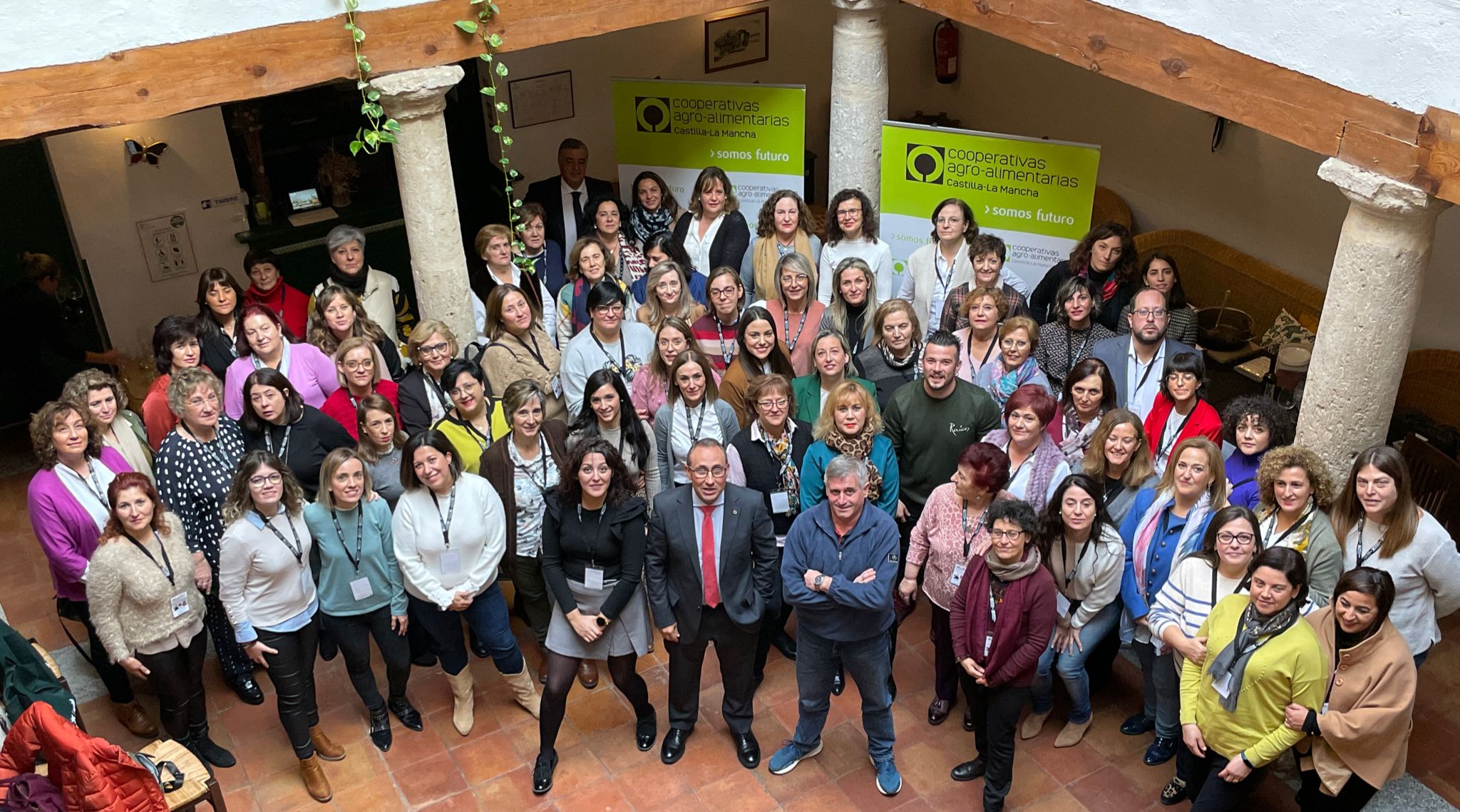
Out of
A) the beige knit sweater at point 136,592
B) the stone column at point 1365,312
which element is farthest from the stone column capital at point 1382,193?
the beige knit sweater at point 136,592

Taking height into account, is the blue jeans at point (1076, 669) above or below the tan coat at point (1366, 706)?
below

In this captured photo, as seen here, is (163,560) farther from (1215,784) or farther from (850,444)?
(1215,784)

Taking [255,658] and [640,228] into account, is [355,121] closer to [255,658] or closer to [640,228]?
[640,228]

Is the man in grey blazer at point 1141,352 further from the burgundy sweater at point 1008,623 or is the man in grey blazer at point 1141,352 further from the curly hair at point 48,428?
the curly hair at point 48,428

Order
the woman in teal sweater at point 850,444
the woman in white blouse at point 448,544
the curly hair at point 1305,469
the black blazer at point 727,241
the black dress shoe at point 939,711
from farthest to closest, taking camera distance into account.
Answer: the black blazer at point 727,241, the black dress shoe at point 939,711, the woman in teal sweater at point 850,444, the woman in white blouse at point 448,544, the curly hair at point 1305,469

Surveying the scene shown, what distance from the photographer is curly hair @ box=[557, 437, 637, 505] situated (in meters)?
5.06

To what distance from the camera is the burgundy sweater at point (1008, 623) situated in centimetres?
482

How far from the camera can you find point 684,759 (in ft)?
19.0

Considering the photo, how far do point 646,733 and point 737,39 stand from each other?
7.09 m

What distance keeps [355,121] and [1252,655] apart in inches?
317

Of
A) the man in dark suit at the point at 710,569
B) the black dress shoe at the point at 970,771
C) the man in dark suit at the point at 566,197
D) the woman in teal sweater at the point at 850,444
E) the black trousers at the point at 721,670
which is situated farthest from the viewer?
the man in dark suit at the point at 566,197

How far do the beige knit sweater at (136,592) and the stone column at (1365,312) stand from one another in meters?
4.98

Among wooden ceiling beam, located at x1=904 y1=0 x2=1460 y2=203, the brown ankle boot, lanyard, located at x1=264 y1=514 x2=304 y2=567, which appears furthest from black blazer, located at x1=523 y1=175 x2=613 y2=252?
the brown ankle boot

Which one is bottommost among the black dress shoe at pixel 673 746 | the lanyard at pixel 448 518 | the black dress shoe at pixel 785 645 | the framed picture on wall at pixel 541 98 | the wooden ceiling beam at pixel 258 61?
the black dress shoe at pixel 673 746
